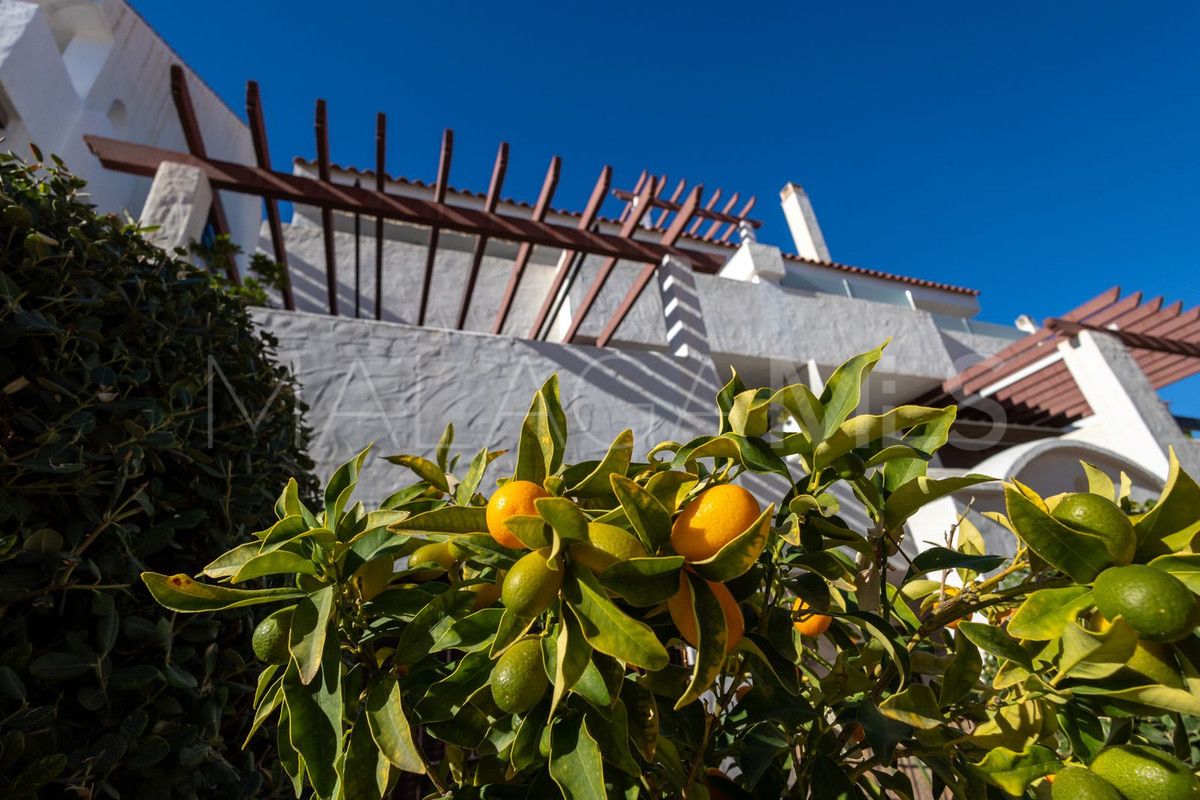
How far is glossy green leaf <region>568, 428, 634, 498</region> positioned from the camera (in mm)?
687

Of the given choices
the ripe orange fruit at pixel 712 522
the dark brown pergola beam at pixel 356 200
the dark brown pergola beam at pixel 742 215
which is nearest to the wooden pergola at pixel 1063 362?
the dark brown pergola beam at pixel 742 215

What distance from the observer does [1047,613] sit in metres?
0.62

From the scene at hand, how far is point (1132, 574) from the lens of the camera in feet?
1.81

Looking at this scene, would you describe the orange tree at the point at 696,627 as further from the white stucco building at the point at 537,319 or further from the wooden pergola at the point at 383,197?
the wooden pergola at the point at 383,197

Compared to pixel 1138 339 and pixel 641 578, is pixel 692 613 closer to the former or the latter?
pixel 641 578

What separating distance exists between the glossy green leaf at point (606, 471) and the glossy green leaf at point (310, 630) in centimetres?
31

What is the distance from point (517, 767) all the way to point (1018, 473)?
608cm

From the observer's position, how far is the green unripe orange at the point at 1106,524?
0.60 metres

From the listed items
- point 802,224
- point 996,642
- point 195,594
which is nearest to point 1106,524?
point 996,642

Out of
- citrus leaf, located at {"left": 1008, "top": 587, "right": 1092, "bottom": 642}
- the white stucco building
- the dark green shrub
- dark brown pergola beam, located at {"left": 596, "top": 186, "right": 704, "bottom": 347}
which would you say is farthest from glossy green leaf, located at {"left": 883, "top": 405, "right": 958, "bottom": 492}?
dark brown pergola beam, located at {"left": 596, "top": 186, "right": 704, "bottom": 347}

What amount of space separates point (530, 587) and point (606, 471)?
18 centimetres

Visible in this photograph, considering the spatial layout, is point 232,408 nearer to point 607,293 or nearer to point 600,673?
point 600,673

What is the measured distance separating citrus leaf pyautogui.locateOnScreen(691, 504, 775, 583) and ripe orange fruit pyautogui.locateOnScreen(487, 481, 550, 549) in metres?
0.21

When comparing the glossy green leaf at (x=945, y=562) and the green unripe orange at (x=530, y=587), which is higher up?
the glossy green leaf at (x=945, y=562)
